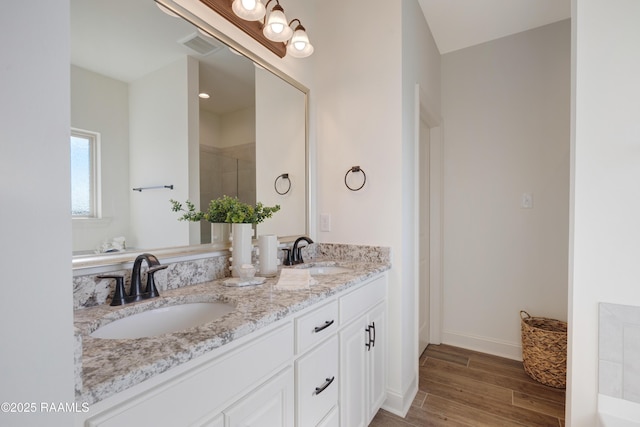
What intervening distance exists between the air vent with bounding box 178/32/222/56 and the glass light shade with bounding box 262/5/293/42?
278 mm

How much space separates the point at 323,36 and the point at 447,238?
A: 2.03 metres

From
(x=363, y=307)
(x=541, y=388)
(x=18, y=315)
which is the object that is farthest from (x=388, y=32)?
(x=541, y=388)

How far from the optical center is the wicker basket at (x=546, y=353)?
1.97 metres

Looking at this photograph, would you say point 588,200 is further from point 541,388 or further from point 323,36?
point 323,36

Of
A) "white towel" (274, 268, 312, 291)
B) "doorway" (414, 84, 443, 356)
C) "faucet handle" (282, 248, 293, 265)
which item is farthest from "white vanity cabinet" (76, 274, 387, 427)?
"doorway" (414, 84, 443, 356)

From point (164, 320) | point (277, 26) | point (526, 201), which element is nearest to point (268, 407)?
point (164, 320)

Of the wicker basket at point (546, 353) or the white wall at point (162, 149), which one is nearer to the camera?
the white wall at point (162, 149)

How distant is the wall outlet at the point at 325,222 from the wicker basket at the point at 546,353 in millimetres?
1666

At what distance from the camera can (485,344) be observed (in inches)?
98.7

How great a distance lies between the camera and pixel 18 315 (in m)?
0.36

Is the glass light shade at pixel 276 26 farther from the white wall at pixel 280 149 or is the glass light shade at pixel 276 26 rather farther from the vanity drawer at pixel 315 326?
the vanity drawer at pixel 315 326

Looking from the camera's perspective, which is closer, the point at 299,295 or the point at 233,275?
the point at 299,295

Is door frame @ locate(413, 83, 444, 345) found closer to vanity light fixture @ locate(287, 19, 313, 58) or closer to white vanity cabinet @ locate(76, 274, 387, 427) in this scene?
white vanity cabinet @ locate(76, 274, 387, 427)

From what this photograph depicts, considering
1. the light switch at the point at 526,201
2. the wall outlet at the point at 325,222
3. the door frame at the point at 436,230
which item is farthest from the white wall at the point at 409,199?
the light switch at the point at 526,201
